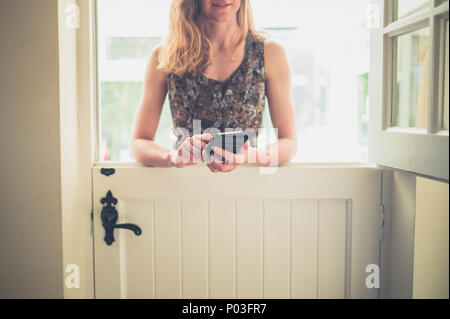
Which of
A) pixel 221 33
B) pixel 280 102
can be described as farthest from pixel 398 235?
pixel 221 33

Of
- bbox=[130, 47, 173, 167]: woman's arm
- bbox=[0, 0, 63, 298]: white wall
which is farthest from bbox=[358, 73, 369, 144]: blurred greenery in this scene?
bbox=[0, 0, 63, 298]: white wall

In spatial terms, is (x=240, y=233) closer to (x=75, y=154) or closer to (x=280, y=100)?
(x=280, y=100)

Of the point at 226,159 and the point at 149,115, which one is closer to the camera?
the point at 226,159

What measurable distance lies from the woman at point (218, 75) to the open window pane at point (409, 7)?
0.36 meters

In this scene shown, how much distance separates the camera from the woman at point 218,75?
115cm

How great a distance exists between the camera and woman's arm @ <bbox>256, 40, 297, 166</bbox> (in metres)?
1.17

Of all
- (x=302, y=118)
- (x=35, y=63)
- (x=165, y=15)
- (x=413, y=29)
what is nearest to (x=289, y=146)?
(x=302, y=118)

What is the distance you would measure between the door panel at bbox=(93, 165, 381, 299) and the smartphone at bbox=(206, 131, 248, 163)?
0.45ft

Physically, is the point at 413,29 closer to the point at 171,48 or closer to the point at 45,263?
the point at 171,48

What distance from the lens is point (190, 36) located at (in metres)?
1.15

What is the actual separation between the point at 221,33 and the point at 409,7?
1.78 ft

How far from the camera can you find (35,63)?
3.35 ft

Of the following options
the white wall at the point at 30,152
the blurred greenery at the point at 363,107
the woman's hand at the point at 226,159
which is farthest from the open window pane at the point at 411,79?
the white wall at the point at 30,152
